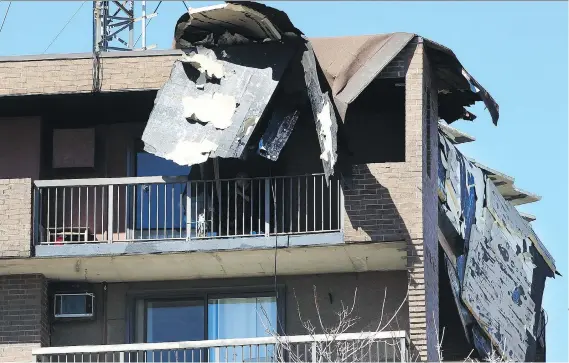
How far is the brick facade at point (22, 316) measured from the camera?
28.0 meters

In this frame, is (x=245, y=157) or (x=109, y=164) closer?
(x=245, y=157)

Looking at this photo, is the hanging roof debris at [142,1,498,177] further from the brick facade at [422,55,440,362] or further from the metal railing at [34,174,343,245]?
the brick facade at [422,55,440,362]

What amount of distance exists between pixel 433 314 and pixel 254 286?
2.67m

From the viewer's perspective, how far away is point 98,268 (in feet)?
93.6

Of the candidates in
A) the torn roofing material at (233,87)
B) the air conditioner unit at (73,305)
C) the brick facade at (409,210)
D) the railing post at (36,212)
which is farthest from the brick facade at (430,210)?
the railing post at (36,212)

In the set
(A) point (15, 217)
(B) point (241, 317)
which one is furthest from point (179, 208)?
(A) point (15, 217)

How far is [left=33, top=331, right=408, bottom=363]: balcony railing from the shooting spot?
26500 mm

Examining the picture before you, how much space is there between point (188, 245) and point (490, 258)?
7375mm

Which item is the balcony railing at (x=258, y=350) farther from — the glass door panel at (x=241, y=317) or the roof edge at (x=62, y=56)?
the roof edge at (x=62, y=56)

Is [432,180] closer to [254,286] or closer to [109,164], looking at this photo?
[254,286]

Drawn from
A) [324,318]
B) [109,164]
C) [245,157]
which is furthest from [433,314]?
[109,164]

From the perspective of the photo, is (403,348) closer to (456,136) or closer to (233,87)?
(233,87)

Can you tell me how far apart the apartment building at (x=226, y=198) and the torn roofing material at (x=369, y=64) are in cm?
3

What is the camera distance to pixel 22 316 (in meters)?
28.2
